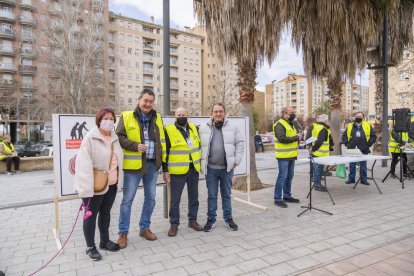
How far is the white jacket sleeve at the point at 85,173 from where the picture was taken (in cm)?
353

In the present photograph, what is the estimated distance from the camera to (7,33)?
48.4 meters

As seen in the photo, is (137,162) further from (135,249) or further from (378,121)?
(378,121)

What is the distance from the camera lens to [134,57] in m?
66.3

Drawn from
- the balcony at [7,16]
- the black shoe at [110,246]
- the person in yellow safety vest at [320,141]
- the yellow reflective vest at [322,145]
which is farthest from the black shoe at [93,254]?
the balcony at [7,16]

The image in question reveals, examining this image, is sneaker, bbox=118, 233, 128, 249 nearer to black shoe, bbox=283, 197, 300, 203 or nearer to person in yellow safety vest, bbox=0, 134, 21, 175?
black shoe, bbox=283, 197, 300, 203

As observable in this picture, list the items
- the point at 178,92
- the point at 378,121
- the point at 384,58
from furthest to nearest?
the point at 178,92, the point at 378,121, the point at 384,58

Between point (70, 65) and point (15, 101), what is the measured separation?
22912 millimetres

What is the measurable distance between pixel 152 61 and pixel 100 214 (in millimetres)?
68896

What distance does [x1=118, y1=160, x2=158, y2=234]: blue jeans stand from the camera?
167 inches

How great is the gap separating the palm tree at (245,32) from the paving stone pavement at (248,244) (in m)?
2.85

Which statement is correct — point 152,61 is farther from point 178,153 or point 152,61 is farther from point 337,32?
point 178,153

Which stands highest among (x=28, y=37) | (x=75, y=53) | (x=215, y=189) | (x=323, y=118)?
(x=28, y=37)

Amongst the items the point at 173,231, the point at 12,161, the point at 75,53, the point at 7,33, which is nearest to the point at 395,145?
the point at 173,231

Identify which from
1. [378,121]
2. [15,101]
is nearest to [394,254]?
[378,121]
